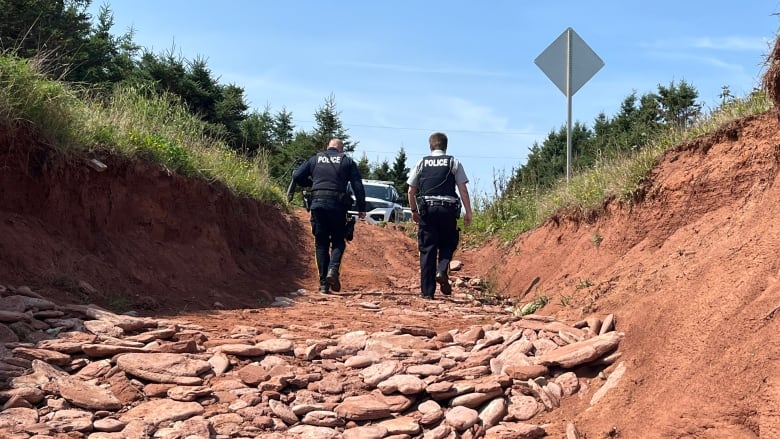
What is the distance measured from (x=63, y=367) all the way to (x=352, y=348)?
5.97 ft

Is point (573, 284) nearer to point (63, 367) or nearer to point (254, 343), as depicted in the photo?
point (254, 343)

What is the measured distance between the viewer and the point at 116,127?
25.4 ft

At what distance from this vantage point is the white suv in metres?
18.8

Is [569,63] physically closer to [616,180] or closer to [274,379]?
[616,180]

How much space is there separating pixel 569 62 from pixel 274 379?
6478mm

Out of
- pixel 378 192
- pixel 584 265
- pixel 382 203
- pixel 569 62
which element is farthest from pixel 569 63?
pixel 378 192

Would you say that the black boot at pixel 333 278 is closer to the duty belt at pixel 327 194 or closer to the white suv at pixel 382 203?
the duty belt at pixel 327 194

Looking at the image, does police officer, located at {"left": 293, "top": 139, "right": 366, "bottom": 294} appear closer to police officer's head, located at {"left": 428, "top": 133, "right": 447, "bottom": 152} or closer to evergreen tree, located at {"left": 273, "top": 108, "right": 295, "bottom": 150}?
police officer's head, located at {"left": 428, "top": 133, "right": 447, "bottom": 152}

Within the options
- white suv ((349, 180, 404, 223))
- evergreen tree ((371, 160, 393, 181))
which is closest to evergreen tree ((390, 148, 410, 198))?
evergreen tree ((371, 160, 393, 181))

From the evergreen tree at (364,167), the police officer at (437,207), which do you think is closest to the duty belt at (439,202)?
the police officer at (437,207)

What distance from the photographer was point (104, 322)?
492 centimetres

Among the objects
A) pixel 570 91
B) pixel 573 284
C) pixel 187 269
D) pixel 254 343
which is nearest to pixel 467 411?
pixel 254 343

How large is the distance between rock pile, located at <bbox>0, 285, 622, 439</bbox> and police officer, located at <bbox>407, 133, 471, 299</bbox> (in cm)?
289

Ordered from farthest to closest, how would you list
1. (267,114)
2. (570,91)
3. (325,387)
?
(267,114) → (570,91) → (325,387)
